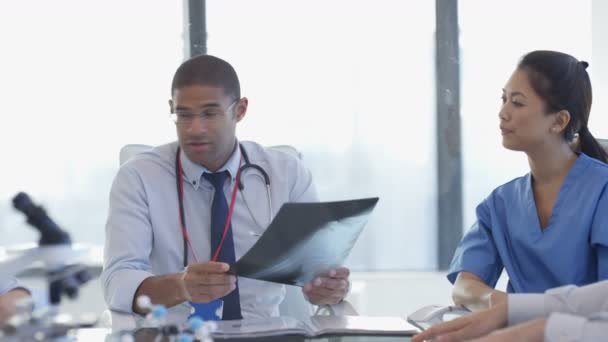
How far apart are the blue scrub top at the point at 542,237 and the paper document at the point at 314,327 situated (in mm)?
432

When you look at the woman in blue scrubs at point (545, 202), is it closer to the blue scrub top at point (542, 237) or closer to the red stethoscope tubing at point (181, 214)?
the blue scrub top at point (542, 237)

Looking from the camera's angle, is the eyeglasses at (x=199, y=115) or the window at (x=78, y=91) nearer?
the eyeglasses at (x=199, y=115)

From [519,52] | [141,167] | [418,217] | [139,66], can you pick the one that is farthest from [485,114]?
[141,167]

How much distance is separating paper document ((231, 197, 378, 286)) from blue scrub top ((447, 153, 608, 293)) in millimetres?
379

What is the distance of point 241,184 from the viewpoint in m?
2.11

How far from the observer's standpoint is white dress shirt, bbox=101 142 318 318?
1.94 m

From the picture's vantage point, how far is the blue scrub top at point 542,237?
1.86 metres

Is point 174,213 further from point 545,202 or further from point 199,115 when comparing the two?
point 545,202

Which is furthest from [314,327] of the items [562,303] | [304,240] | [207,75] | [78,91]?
[78,91]

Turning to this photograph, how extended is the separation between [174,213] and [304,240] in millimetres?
512

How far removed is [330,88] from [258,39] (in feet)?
1.34

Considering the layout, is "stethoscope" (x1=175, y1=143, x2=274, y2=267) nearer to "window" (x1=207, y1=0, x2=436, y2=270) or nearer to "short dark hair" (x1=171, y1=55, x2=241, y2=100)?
"short dark hair" (x1=171, y1=55, x2=241, y2=100)

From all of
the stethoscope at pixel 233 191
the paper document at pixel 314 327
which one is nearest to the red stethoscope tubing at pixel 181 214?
the stethoscope at pixel 233 191

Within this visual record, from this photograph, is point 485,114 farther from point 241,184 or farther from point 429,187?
point 241,184
